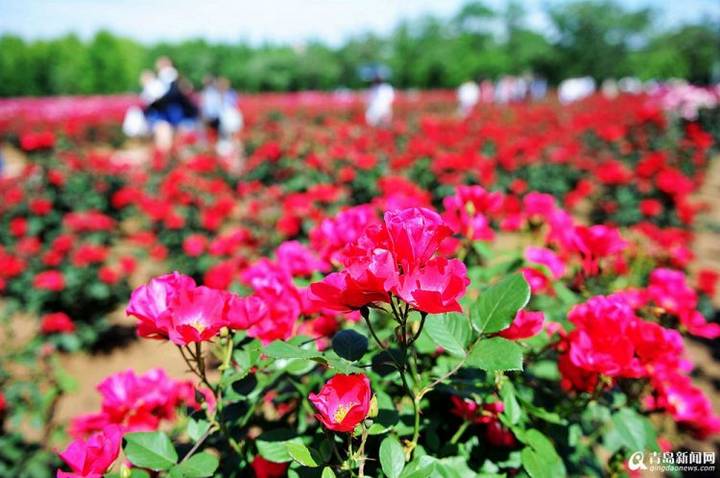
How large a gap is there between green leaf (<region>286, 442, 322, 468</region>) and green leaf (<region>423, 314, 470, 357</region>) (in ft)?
0.80

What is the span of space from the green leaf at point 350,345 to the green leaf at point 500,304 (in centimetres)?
18

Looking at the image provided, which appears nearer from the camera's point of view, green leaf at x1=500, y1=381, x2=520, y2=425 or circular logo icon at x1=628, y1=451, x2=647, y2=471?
green leaf at x1=500, y1=381, x2=520, y2=425

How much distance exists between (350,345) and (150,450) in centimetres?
36

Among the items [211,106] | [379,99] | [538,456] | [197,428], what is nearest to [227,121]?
[211,106]

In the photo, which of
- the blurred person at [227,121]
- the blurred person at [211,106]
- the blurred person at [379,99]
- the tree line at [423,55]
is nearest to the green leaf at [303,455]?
the blurred person at [227,121]

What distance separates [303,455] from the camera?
2.20ft

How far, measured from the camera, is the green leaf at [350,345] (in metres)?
0.74

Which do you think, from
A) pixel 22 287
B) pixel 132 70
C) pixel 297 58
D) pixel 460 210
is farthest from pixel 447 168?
pixel 297 58

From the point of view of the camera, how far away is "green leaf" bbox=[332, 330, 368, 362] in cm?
74

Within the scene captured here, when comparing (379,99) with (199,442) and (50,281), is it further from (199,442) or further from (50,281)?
(199,442)

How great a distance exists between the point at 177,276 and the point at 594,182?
5.74 metres

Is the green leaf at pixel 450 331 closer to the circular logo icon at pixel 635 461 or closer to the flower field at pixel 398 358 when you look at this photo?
the flower field at pixel 398 358

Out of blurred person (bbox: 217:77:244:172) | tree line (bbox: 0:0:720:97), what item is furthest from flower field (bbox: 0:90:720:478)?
tree line (bbox: 0:0:720:97)

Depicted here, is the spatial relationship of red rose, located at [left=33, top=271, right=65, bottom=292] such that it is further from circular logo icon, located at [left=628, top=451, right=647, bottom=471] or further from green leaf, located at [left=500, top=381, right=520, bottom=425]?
circular logo icon, located at [left=628, top=451, right=647, bottom=471]
